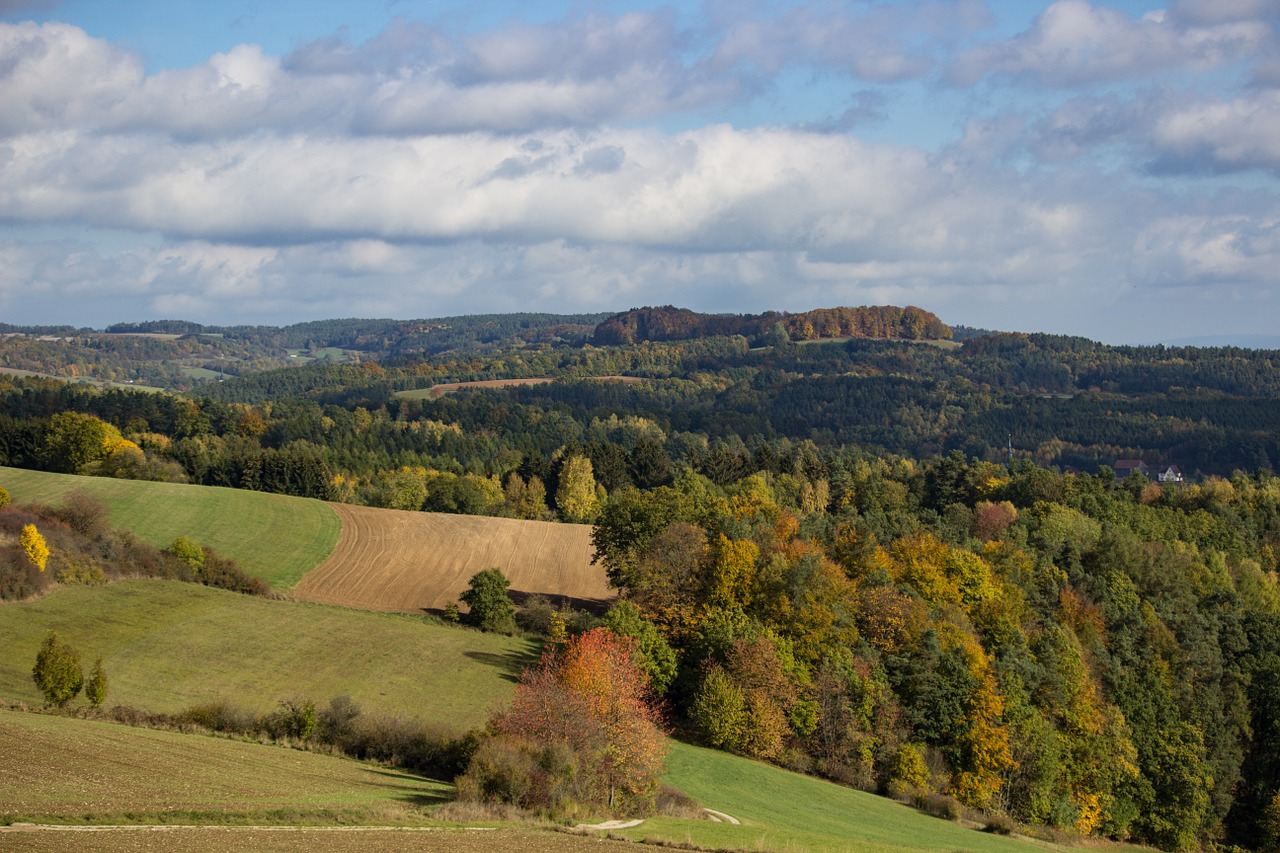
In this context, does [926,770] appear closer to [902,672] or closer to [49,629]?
[902,672]

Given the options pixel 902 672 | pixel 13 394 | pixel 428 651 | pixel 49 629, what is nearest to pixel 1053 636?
pixel 902 672

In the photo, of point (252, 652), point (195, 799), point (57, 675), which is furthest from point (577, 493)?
point (195, 799)

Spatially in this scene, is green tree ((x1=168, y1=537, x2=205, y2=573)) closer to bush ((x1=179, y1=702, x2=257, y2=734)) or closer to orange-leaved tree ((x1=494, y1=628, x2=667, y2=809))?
bush ((x1=179, y1=702, x2=257, y2=734))

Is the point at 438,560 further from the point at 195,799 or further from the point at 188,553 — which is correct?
the point at 195,799

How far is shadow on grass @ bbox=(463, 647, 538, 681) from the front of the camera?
5844cm

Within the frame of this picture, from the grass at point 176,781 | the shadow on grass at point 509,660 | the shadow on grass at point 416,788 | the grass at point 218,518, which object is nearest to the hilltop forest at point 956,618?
the shadow on grass at point 509,660

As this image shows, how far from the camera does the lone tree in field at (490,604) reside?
229 feet

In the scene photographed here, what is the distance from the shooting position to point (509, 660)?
61.4 m

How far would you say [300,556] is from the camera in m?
85.2

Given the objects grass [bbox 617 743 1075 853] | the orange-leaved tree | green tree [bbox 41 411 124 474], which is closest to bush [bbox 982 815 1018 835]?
grass [bbox 617 743 1075 853]

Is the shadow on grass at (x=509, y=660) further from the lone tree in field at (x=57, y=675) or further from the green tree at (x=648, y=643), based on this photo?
the lone tree in field at (x=57, y=675)

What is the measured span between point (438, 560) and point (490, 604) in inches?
812

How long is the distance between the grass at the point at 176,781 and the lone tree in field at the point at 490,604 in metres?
29.4

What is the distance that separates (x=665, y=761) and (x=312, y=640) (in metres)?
21.9
